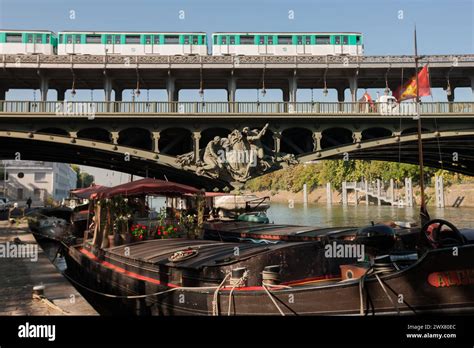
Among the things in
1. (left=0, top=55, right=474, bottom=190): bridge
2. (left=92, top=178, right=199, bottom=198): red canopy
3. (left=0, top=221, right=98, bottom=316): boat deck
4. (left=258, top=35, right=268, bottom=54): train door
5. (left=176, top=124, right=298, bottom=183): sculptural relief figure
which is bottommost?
(left=0, top=221, right=98, bottom=316): boat deck

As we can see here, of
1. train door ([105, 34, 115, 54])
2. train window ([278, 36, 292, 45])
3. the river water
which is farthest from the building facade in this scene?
train window ([278, 36, 292, 45])

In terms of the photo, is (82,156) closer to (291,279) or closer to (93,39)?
(93,39)

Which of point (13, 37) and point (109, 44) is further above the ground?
point (13, 37)

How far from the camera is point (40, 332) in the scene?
530 cm

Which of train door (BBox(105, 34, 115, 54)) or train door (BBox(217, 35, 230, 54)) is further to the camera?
train door (BBox(217, 35, 230, 54))

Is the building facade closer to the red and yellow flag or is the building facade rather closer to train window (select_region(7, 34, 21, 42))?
train window (select_region(7, 34, 21, 42))

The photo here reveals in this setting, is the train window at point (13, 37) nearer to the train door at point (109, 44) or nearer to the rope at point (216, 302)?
the train door at point (109, 44)

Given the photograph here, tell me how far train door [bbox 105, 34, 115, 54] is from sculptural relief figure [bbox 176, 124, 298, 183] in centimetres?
1020

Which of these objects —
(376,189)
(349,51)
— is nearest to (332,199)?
(376,189)

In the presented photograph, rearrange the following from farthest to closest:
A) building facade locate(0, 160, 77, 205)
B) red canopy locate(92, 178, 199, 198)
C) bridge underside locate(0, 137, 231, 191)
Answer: building facade locate(0, 160, 77, 205) → bridge underside locate(0, 137, 231, 191) → red canopy locate(92, 178, 199, 198)

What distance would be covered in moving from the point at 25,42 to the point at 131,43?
800 cm

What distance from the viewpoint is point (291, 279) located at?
7711 millimetres

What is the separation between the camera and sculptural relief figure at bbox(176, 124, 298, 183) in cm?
2975

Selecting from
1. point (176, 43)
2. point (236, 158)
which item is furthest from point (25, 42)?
point (236, 158)
